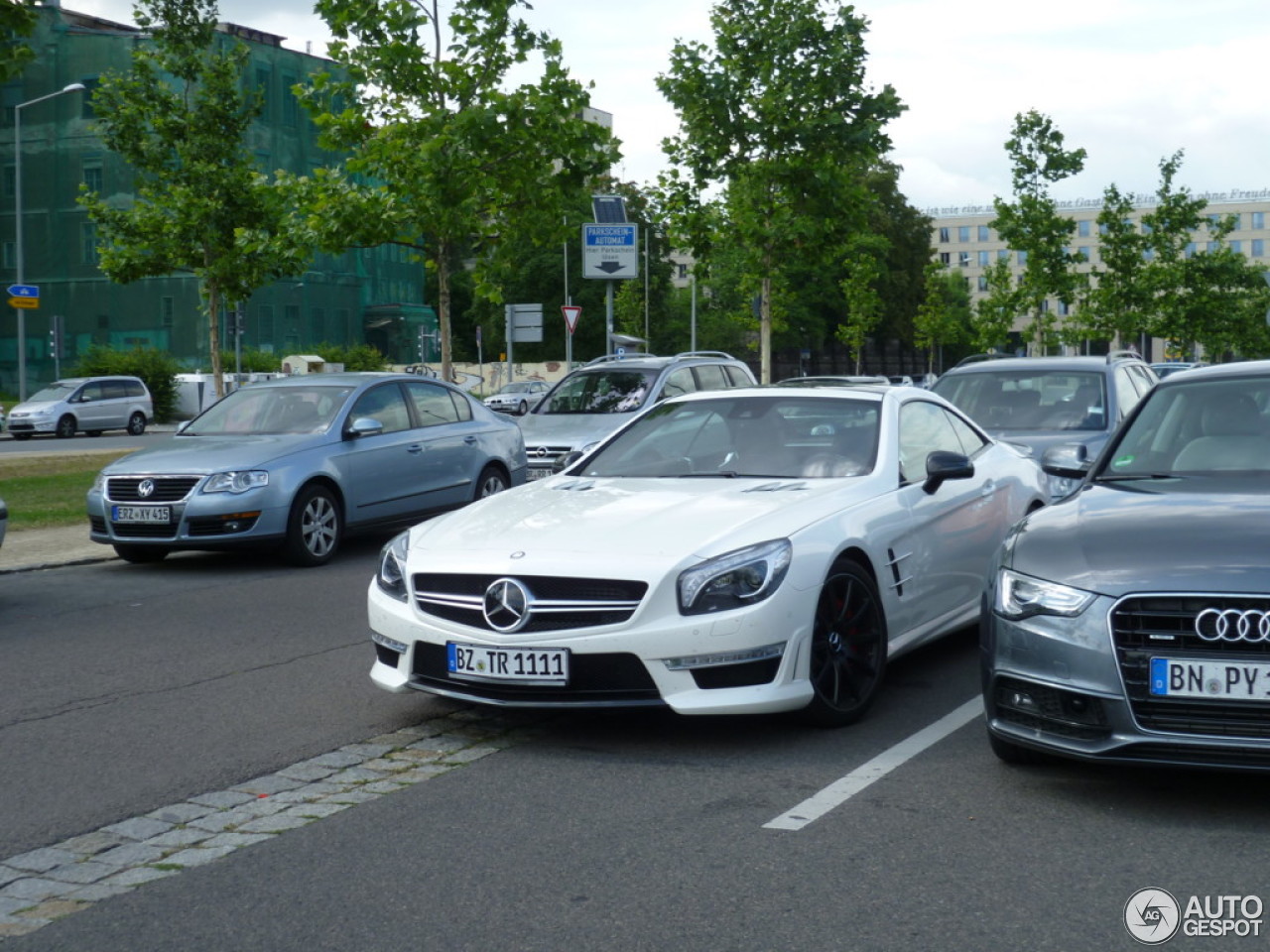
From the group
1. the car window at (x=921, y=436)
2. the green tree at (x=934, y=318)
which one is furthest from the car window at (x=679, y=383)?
the green tree at (x=934, y=318)

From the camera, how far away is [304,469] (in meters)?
12.2

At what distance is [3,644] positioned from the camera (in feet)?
28.5

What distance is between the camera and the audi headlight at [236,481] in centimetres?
1180

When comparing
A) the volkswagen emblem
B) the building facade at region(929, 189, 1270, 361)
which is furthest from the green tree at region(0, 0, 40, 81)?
the building facade at region(929, 189, 1270, 361)

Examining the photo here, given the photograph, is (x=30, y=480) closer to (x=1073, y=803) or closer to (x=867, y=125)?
(x=867, y=125)

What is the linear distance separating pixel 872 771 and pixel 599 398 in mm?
11803

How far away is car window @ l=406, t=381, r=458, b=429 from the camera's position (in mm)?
13945

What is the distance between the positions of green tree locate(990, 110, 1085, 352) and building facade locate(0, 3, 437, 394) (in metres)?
27.4

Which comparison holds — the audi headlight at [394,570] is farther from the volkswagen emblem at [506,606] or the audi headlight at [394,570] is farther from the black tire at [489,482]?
the black tire at [489,482]

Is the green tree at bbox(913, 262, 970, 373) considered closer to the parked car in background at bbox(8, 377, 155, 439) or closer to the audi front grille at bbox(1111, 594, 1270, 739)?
the parked car in background at bbox(8, 377, 155, 439)

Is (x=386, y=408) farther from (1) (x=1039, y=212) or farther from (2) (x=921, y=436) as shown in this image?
(1) (x=1039, y=212)

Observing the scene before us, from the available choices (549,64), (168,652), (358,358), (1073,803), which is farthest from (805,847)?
(358,358)

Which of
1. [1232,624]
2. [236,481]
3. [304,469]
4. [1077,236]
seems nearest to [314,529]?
[304,469]

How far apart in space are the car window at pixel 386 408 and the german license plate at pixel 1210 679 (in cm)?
918
